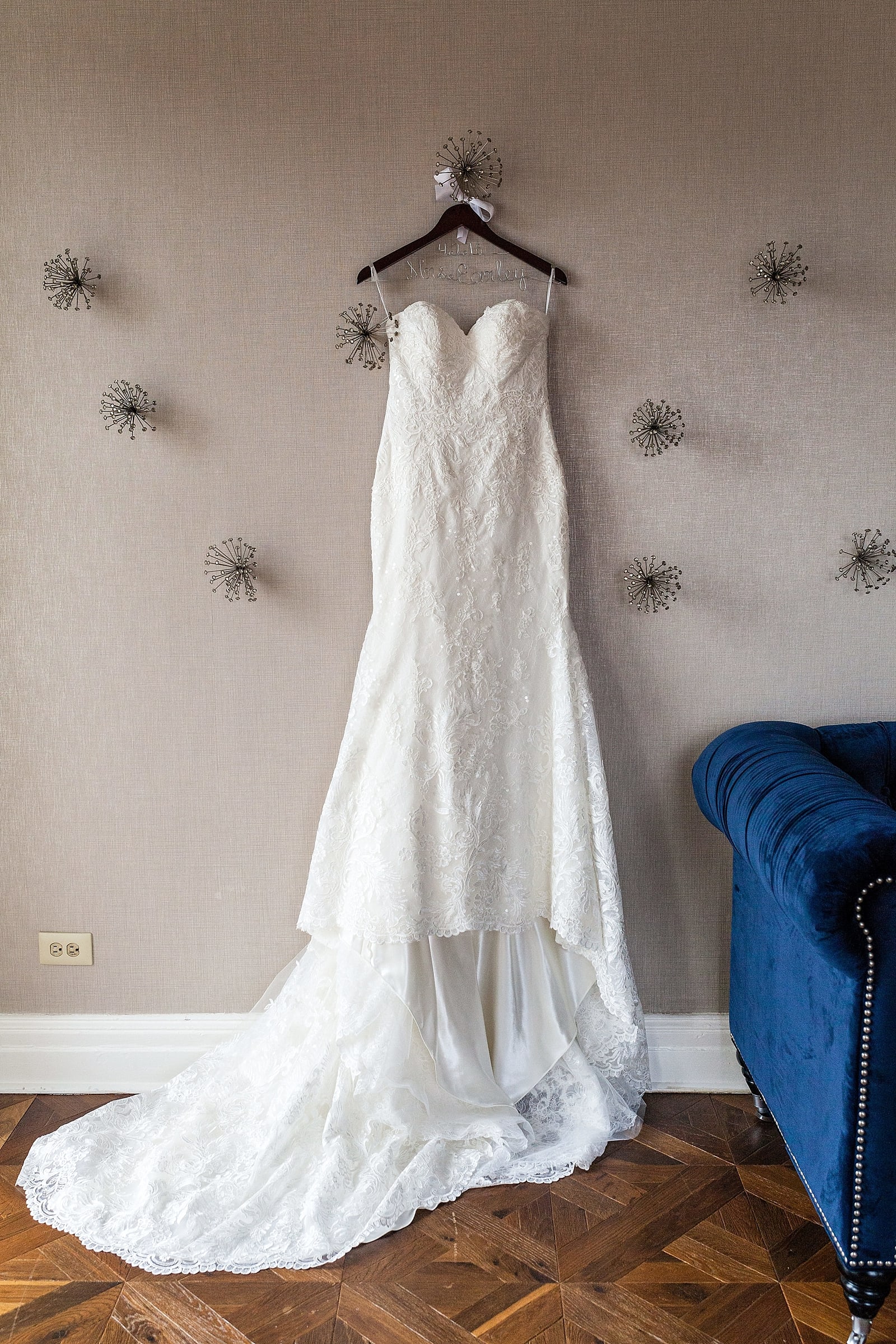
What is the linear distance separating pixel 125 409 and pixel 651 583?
4.02ft

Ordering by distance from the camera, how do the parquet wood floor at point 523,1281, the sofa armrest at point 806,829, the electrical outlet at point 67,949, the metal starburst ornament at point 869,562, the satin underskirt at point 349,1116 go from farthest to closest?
the electrical outlet at point 67,949
the metal starburst ornament at point 869,562
the satin underskirt at point 349,1116
the parquet wood floor at point 523,1281
the sofa armrest at point 806,829

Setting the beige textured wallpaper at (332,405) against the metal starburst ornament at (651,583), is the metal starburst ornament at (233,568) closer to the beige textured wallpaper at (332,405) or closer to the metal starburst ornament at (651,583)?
the beige textured wallpaper at (332,405)

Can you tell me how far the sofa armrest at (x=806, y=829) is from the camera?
4.17 feet

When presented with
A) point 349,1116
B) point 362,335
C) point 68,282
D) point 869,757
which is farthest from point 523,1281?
point 68,282

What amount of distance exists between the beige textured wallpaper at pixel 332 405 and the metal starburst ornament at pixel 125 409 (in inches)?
1.5

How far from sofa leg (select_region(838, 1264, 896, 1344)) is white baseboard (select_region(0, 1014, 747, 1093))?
721mm

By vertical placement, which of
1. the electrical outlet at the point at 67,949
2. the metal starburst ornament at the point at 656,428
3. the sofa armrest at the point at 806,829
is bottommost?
the electrical outlet at the point at 67,949

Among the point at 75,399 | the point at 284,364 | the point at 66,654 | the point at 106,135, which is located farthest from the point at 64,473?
the point at 106,135

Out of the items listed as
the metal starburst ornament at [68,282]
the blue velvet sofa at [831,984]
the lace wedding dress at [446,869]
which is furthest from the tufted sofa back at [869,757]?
the metal starburst ornament at [68,282]

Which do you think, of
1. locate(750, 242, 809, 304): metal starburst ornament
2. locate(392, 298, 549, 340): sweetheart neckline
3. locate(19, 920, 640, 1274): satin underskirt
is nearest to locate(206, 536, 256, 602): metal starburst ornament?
locate(392, 298, 549, 340): sweetheart neckline

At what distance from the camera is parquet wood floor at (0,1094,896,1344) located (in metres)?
1.43

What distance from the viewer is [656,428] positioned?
196 cm

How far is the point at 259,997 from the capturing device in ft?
6.94

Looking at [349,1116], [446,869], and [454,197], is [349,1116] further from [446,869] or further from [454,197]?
[454,197]
